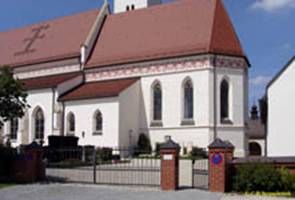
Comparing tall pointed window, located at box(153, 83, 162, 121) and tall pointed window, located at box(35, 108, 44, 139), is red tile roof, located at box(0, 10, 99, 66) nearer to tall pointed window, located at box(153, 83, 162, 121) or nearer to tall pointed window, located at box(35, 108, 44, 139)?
tall pointed window, located at box(35, 108, 44, 139)

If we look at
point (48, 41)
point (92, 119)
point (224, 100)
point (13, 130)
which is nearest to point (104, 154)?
point (92, 119)

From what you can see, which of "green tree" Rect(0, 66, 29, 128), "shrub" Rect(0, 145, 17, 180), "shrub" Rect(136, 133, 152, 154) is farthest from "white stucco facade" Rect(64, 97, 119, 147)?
"shrub" Rect(0, 145, 17, 180)

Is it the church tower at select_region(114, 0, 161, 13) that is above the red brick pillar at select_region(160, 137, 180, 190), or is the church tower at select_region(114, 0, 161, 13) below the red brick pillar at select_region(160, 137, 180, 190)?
above

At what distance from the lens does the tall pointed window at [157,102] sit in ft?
123

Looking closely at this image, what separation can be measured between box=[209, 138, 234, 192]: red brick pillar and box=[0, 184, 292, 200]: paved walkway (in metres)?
0.53

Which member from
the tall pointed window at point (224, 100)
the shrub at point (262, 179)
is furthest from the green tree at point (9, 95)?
the tall pointed window at point (224, 100)

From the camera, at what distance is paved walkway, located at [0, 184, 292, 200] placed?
1579cm

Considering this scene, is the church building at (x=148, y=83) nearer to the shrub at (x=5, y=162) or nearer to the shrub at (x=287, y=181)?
the shrub at (x=5, y=162)

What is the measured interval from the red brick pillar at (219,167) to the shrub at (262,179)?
457 mm

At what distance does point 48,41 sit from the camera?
46.1m

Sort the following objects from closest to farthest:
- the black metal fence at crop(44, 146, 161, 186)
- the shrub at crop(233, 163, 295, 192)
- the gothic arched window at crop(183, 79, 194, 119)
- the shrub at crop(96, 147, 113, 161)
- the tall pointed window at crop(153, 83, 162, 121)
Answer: the shrub at crop(233, 163, 295, 192) < the black metal fence at crop(44, 146, 161, 186) < the shrub at crop(96, 147, 113, 161) < the gothic arched window at crop(183, 79, 194, 119) < the tall pointed window at crop(153, 83, 162, 121)

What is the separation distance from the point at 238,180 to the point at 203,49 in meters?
19.3

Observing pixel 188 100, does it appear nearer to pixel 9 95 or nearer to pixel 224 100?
pixel 224 100

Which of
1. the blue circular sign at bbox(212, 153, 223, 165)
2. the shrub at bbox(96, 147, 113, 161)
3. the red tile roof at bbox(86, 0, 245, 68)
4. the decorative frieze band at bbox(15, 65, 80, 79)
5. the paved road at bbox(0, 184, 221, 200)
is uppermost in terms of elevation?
the red tile roof at bbox(86, 0, 245, 68)
